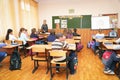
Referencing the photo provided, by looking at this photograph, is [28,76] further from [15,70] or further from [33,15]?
[33,15]

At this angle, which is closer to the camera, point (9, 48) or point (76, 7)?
point (9, 48)

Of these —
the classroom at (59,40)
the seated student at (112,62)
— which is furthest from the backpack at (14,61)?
the seated student at (112,62)

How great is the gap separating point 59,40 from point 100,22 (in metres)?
5.46

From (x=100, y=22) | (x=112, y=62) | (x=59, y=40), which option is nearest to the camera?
(x=112, y=62)

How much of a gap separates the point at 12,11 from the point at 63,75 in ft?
14.4

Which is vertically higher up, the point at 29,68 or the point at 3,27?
the point at 3,27

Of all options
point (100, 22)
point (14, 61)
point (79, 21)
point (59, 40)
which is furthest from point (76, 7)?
point (14, 61)

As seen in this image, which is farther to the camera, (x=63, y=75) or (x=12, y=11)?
(x=12, y=11)

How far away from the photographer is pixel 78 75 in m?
3.91

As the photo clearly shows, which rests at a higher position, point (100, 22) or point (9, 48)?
point (100, 22)

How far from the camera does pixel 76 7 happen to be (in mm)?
9180

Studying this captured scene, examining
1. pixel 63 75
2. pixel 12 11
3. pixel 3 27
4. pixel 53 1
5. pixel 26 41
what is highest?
pixel 53 1

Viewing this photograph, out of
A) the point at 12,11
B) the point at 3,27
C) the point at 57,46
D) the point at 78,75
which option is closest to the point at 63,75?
the point at 78,75

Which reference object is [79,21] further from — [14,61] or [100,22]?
[14,61]
